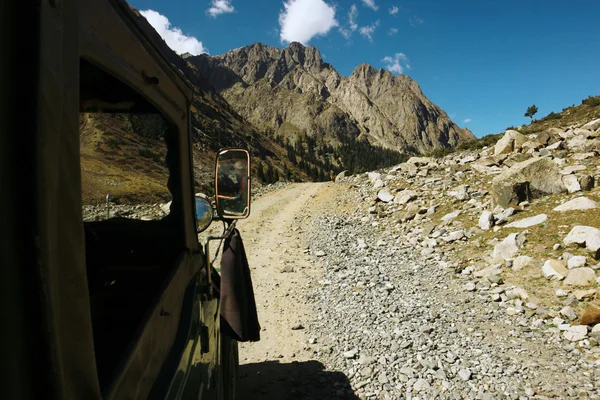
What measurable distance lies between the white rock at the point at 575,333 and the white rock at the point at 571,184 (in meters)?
4.89

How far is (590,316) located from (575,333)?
0.28 metres

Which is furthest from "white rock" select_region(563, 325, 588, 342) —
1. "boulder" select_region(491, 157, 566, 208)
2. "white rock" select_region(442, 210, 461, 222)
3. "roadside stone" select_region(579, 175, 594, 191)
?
"roadside stone" select_region(579, 175, 594, 191)

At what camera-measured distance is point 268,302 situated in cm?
688

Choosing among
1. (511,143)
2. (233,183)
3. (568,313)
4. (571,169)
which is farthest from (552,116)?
(233,183)

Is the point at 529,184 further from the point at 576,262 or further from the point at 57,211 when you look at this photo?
the point at 57,211

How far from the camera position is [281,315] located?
20.9 feet

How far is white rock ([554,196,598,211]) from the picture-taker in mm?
7438

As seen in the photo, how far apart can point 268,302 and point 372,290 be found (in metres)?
1.87

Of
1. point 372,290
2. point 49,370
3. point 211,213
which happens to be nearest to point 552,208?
point 372,290

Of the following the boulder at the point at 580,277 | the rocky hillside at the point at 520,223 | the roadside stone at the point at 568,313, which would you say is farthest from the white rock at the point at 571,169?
the roadside stone at the point at 568,313

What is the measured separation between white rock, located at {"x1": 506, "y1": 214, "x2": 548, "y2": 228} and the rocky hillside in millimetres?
19

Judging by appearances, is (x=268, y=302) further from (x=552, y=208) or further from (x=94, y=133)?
(x=552, y=208)

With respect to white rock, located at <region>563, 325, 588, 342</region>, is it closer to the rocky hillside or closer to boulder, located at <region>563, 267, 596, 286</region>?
the rocky hillside

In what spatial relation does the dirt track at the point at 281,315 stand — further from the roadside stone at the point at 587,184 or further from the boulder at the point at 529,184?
the roadside stone at the point at 587,184
